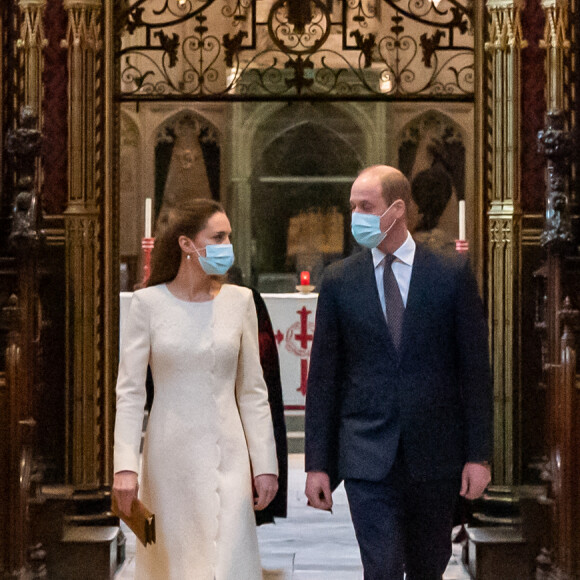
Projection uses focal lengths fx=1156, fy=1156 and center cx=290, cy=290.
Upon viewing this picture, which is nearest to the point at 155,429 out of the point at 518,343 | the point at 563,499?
the point at 563,499

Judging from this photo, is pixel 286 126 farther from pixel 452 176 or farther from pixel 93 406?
pixel 93 406

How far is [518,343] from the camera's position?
6656 mm

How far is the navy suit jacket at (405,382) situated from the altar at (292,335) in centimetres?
723

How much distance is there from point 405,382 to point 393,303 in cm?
27

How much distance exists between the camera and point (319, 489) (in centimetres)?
374

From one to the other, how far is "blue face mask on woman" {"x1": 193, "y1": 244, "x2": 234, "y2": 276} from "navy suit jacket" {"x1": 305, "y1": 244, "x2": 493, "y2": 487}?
0.37 m

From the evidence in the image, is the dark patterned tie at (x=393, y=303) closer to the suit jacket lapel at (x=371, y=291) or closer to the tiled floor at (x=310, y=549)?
the suit jacket lapel at (x=371, y=291)

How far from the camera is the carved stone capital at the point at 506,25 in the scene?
6637 mm

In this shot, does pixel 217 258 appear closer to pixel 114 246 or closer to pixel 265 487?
pixel 265 487

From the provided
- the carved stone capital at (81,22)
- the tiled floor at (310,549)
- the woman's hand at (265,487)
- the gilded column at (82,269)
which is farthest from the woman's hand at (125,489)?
the carved stone capital at (81,22)

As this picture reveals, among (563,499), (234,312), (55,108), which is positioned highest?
(55,108)

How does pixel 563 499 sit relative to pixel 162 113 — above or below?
Result: below

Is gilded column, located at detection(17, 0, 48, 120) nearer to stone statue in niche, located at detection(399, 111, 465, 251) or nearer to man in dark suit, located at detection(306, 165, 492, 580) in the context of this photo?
man in dark suit, located at detection(306, 165, 492, 580)

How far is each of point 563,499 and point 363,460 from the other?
90.9 inches
